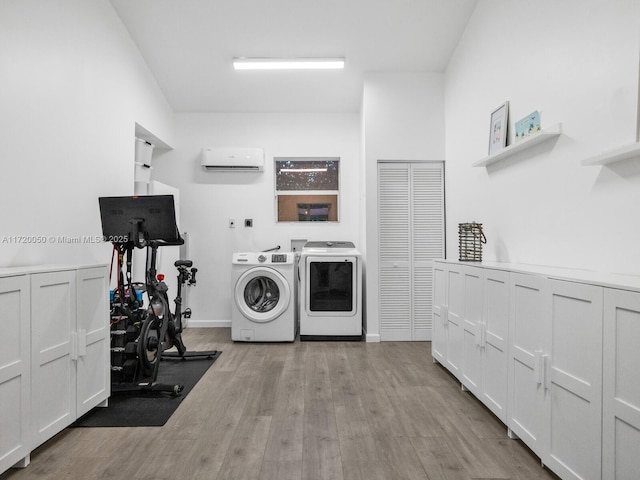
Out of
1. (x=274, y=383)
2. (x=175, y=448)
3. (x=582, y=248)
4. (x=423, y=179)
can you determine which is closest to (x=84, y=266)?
(x=175, y=448)

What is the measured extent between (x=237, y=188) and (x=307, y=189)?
90cm

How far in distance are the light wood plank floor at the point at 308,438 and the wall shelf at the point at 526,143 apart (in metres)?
1.70

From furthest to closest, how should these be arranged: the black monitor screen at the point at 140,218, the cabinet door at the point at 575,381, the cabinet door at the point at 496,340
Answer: the black monitor screen at the point at 140,218, the cabinet door at the point at 496,340, the cabinet door at the point at 575,381

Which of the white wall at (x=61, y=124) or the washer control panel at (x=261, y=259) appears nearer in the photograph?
the white wall at (x=61, y=124)

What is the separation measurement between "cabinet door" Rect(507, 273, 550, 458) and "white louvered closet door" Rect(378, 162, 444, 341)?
6.87 ft

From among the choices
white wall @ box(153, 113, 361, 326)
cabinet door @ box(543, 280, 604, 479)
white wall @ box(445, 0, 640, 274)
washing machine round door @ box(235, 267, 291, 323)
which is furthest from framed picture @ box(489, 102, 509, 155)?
washing machine round door @ box(235, 267, 291, 323)

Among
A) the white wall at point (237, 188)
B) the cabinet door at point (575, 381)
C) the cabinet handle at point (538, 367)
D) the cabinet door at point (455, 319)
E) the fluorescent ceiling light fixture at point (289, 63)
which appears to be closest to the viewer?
the cabinet door at point (575, 381)

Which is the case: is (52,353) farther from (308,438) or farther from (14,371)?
(308,438)

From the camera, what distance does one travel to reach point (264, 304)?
13.4ft

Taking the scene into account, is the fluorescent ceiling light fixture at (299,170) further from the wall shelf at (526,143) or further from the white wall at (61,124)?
the wall shelf at (526,143)

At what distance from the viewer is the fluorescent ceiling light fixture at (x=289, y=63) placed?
385cm

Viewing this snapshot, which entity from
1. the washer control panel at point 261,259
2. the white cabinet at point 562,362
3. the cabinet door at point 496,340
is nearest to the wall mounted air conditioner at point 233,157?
the washer control panel at point 261,259

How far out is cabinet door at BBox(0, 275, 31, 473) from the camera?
5.34ft

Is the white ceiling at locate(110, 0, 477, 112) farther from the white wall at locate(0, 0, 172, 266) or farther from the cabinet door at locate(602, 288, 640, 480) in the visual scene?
the cabinet door at locate(602, 288, 640, 480)
